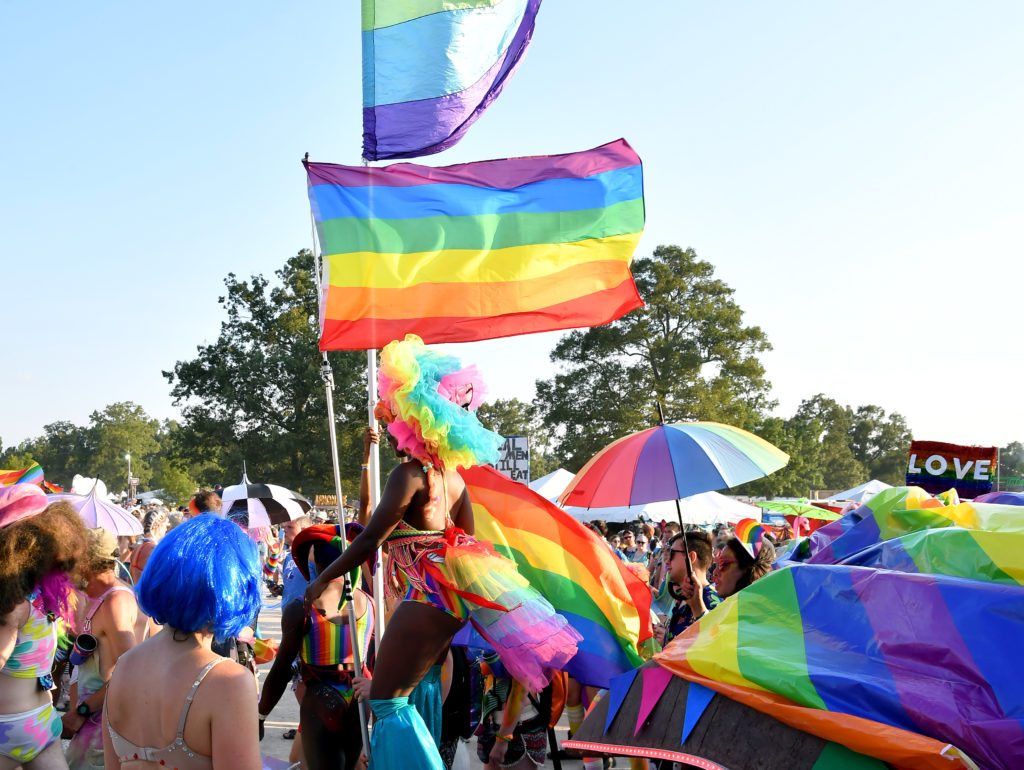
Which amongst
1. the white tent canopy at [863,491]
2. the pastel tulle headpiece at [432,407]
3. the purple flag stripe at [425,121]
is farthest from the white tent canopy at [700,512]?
the pastel tulle headpiece at [432,407]

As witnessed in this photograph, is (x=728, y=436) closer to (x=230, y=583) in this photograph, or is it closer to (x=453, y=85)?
(x=453, y=85)

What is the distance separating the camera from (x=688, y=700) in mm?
2414

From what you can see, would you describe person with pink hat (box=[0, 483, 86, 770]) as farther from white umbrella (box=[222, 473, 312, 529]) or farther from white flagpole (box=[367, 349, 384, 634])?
white umbrella (box=[222, 473, 312, 529])

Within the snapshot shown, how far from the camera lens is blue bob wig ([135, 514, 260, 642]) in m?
2.40

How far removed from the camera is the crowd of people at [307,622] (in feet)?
7.82

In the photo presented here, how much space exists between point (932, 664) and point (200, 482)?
8151 cm

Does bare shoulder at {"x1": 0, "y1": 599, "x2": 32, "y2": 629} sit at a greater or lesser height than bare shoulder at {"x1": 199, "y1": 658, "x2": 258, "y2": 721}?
lesser

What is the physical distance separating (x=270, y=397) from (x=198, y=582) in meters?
39.2

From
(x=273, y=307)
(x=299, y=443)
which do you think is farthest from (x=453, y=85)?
(x=273, y=307)

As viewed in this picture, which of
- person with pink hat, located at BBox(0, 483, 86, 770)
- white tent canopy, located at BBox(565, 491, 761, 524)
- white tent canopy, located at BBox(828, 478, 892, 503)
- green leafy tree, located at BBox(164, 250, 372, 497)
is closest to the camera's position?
person with pink hat, located at BBox(0, 483, 86, 770)

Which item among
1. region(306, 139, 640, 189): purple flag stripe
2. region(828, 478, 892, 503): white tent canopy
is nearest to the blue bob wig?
region(306, 139, 640, 189): purple flag stripe

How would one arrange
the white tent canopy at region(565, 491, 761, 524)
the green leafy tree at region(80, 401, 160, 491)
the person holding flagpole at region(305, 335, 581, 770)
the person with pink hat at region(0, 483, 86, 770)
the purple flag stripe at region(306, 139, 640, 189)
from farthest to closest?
the green leafy tree at region(80, 401, 160, 491), the white tent canopy at region(565, 491, 761, 524), the purple flag stripe at region(306, 139, 640, 189), the person holding flagpole at region(305, 335, 581, 770), the person with pink hat at region(0, 483, 86, 770)

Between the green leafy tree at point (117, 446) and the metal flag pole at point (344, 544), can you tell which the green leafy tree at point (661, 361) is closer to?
the metal flag pole at point (344, 544)

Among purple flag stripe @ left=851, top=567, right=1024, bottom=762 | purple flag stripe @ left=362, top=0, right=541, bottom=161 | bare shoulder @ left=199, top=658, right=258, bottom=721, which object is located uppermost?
purple flag stripe @ left=362, top=0, right=541, bottom=161
